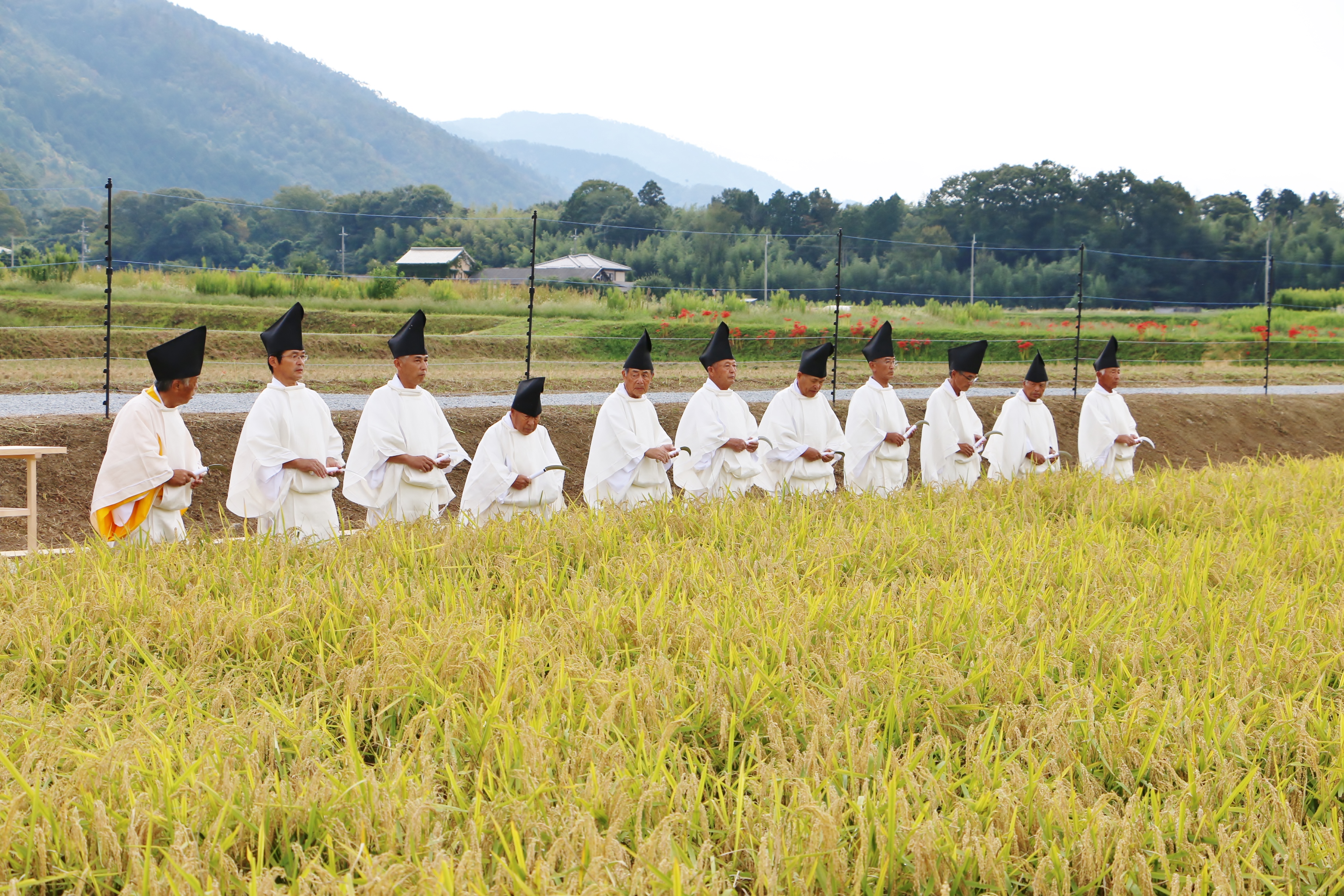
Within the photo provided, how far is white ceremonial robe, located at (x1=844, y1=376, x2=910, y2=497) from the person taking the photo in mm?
9414

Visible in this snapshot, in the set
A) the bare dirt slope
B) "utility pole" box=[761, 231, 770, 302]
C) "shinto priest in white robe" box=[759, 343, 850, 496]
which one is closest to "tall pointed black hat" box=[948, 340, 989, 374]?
"shinto priest in white robe" box=[759, 343, 850, 496]

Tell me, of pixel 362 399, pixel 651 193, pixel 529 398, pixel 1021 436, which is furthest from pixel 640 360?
pixel 651 193

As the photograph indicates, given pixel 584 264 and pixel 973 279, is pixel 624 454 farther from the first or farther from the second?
pixel 973 279

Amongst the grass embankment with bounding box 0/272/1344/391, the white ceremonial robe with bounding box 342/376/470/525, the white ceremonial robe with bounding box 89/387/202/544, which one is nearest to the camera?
the white ceremonial robe with bounding box 89/387/202/544

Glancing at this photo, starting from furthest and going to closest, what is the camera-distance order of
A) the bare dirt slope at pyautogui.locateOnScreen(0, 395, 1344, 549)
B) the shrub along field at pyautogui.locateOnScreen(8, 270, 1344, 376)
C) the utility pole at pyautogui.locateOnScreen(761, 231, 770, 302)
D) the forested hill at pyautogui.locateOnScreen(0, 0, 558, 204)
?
the forested hill at pyautogui.locateOnScreen(0, 0, 558, 204) < the utility pole at pyautogui.locateOnScreen(761, 231, 770, 302) < the shrub along field at pyautogui.locateOnScreen(8, 270, 1344, 376) < the bare dirt slope at pyautogui.locateOnScreen(0, 395, 1344, 549)

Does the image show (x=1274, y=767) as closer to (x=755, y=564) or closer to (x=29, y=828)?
(x=755, y=564)

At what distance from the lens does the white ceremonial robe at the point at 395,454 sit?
23.3 ft

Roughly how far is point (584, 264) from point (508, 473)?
69.0ft

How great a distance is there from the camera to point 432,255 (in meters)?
30.8

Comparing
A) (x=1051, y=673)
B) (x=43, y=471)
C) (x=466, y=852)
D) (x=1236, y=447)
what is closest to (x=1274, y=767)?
(x=1051, y=673)

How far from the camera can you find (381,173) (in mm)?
188750

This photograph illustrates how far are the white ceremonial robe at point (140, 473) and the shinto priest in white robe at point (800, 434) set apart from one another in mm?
4388

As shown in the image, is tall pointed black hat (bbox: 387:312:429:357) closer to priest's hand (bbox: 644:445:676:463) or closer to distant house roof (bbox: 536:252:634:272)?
priest's hand (bbox: 644:445:676:463)

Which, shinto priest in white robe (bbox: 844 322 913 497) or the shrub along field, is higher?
the shrub along field
